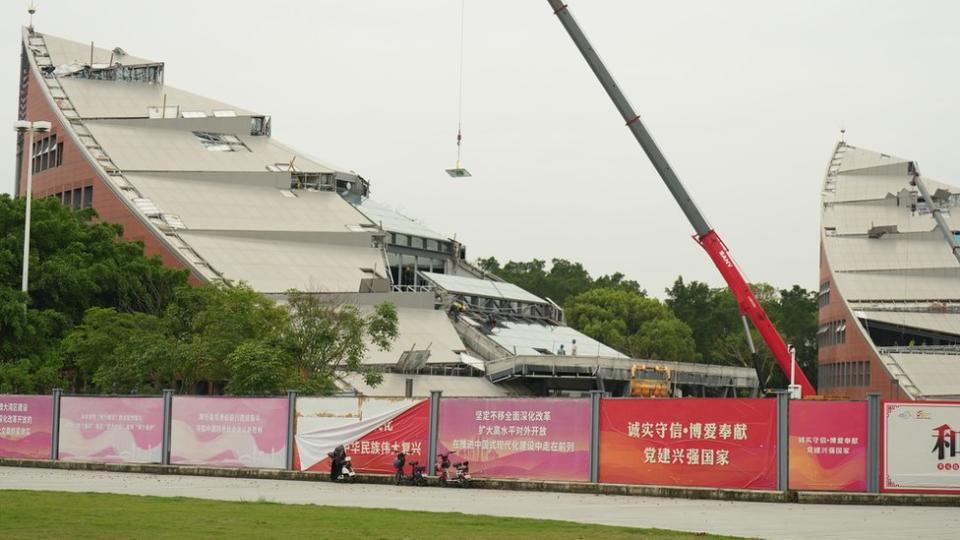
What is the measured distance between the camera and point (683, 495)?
32.4 meters

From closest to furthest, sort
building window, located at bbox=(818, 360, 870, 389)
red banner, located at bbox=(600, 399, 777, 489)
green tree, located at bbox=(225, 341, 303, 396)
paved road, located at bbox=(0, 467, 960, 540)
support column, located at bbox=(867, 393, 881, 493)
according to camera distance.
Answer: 1. paved road, located at bbox=(0, 467, 960, 540)
2. support column, located at bbox=(867, 393, 881, 493)
3. red banner, located at bbox=(600, 399, 777, 489)
4. green tree, located at bbox=(225, 341, 303, 396)
5. building window, located at bbox=(818, 360, 870, 389)

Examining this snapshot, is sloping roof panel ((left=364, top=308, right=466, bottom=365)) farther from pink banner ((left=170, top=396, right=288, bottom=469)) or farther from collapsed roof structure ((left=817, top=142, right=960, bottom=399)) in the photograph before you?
collapsed roof structure ((left=817, top=142, right=960, bottom=399))

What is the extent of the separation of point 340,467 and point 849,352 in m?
85.3

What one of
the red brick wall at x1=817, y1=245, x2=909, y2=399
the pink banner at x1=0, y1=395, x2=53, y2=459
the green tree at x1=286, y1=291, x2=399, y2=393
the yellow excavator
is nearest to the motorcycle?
the pink banner at x1=0, y1=395, x2=53, y2=459

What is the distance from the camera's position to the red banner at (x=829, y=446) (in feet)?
104

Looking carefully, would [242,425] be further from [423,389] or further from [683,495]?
[423,389]

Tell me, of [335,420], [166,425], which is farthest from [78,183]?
[335,420]

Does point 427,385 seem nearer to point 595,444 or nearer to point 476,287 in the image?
point 476,287

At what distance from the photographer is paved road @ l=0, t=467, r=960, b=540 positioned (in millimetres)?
23844

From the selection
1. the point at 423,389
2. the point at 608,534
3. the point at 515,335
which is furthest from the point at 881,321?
the point at 608,534

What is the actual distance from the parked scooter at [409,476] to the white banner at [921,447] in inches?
463

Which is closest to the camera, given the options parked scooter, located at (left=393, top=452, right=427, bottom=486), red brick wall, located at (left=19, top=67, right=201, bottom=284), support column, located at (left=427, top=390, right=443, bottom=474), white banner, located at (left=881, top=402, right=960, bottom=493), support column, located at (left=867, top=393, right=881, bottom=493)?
white banner, located at (left=881, top=402, right=960, bottom=493)

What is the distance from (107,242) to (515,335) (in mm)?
28901

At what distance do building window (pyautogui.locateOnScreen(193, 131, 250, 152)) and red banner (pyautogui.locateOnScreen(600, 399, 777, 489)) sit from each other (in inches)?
2696
